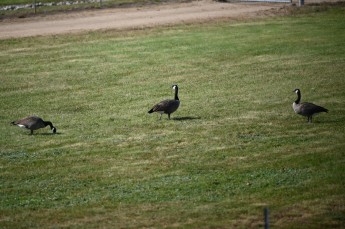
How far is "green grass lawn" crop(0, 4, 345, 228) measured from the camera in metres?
18.8

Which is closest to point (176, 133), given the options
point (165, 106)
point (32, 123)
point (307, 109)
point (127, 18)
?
point (165, 106)

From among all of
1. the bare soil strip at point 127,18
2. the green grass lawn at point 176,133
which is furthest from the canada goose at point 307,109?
the bare soil strip at point 127,18

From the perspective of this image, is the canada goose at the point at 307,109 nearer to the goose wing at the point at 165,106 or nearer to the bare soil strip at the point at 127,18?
the goose wing at the point at 165,106

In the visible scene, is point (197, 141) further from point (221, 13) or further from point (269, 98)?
point (221, 13)

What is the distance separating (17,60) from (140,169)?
2053cm

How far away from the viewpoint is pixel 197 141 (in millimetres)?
24750

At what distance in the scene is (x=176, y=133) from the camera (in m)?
25.9

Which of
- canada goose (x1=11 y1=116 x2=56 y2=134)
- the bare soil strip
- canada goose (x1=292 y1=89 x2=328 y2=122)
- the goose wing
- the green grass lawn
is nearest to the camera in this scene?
the green grass lawn

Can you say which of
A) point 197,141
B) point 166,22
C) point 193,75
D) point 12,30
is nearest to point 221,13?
point 166,22

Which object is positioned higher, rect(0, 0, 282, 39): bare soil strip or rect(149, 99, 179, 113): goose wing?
rect(149, 99, 179, 113): goose wing

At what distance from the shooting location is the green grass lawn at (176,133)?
1880 cm

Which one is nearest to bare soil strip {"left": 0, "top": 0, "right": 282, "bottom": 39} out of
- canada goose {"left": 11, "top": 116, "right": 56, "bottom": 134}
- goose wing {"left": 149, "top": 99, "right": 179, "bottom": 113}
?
canada goose {"left": 11, "top": 116, "right": 56, "bottom": 134}

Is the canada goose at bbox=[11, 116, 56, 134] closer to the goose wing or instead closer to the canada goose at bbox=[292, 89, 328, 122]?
the goose wing

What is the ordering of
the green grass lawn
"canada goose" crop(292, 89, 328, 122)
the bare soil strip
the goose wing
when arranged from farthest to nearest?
the bare soil strip → the goose wing → "canada goose" crop(292, 89, 328, 122) → the green grass lawn
